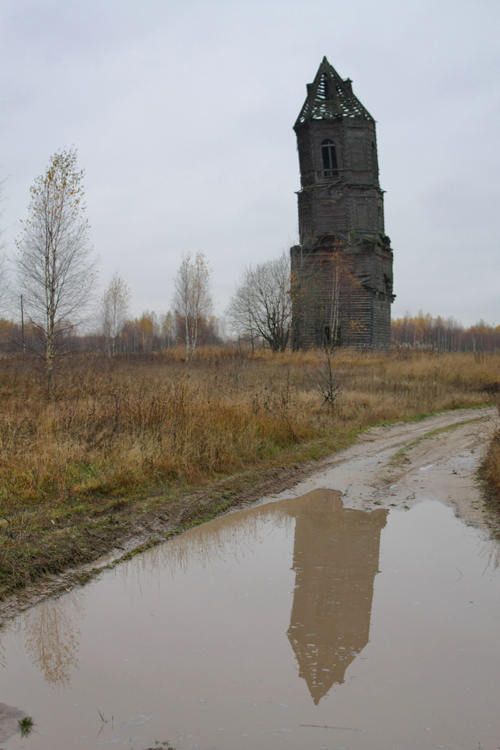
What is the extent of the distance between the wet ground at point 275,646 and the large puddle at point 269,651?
1 centimetres

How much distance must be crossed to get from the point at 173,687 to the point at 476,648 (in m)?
2.15

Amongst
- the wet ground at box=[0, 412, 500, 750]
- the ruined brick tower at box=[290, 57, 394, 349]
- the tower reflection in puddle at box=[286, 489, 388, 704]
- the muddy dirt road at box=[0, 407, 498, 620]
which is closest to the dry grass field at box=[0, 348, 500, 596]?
the muddy dirt road at box=[0, 407, 498, 620]

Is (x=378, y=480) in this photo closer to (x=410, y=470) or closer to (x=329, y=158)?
(x=410, y=470)

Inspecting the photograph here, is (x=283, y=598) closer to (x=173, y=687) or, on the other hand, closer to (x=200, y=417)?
(x=173, y=687)

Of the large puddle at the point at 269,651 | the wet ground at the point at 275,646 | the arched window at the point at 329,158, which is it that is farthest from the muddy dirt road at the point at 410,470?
the arched window at the point at 329,158

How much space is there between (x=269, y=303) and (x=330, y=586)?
33.9 meters

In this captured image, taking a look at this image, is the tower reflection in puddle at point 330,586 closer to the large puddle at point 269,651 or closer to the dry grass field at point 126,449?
the large puddle at point 269,651

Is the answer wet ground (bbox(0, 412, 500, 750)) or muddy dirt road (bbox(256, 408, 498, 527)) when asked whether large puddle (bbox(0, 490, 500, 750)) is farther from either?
muddy dirt road (bbox(256, 408, 498, 527))

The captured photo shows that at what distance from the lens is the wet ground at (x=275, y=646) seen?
10.6ft

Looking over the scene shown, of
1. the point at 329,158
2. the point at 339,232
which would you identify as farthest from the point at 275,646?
the point at 329,158

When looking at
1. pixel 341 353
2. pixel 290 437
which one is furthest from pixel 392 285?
pixel 290 437

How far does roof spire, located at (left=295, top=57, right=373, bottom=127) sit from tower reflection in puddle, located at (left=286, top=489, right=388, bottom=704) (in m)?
33.1

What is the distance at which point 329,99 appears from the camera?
36688 millimetres

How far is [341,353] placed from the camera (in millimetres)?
32812
